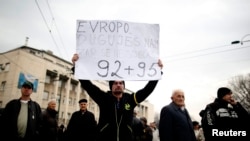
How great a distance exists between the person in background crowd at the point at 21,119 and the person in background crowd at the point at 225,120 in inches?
127

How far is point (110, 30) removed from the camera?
387cm

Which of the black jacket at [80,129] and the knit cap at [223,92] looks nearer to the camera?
the knit cap at [223,92]

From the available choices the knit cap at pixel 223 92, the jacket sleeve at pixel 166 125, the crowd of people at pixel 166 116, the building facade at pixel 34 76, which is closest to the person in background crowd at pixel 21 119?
the crowd of people at pixel 166 116

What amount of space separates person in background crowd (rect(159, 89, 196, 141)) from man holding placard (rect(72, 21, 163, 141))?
131 cm

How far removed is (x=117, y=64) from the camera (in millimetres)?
3590

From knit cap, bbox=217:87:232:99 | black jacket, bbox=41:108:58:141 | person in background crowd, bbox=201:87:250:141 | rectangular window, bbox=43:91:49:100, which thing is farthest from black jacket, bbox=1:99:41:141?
rectangular window, bbox=43:91:49:100

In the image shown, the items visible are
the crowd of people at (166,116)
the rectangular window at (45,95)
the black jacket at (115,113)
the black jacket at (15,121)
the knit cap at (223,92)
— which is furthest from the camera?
the rectangular window at (45,95)

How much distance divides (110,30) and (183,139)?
2.19m

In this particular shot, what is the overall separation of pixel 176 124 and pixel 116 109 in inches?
69.2

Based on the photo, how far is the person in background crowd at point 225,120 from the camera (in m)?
4.62

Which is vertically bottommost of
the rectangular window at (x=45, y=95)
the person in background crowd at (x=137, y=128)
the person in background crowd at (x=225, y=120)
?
the person in background crowd at (x=137, y=128)

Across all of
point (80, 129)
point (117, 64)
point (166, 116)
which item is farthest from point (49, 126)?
point (117, 64)
